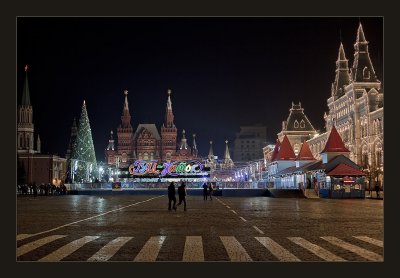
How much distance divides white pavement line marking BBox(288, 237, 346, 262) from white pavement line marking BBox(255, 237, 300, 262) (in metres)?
0.51

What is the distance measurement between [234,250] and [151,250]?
1.66 m

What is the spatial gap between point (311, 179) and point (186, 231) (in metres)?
44.2

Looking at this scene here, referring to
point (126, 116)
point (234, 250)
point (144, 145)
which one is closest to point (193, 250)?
point (234, 250)

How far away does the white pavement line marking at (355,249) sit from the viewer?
10.5m

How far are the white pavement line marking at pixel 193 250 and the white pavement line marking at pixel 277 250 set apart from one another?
139 centimetres

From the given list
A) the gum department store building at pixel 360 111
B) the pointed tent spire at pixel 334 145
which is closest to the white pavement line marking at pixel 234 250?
the pointed tent spire at pixel 334 145

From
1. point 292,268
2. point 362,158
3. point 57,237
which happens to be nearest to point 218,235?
point 57,237

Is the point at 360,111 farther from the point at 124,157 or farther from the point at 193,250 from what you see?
the point at 124,157

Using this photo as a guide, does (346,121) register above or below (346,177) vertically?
above

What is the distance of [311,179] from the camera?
192 feet

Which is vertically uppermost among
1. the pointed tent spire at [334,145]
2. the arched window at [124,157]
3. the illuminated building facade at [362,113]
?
the illuminated building facade at [362,113]

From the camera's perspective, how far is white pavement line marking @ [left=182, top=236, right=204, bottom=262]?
10463mm

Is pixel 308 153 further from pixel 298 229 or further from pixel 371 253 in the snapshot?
pixel 371 253

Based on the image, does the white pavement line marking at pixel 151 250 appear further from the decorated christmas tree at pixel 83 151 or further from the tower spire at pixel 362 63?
the tower spire at pixel 362 63
